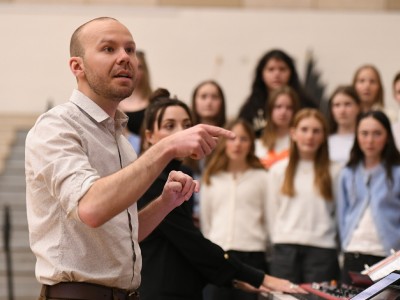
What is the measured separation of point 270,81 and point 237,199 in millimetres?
1397

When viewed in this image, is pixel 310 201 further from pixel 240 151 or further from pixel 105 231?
pixel 105 231

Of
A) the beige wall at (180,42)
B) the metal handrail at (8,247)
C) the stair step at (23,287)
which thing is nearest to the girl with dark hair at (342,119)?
the metal handrail at (8,247)

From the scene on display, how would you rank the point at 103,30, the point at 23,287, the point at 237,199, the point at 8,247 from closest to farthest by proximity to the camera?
the point at 103,30, the point at 237,199, the point at 8,247, the point at 23,287

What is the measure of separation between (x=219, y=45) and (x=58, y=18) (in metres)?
1.96

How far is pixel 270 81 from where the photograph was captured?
6.71 m

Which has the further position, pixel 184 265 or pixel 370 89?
pixel 370 89

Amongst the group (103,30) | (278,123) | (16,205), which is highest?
(103,30)

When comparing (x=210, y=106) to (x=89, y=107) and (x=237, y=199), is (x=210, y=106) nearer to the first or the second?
(x=237, y=199)

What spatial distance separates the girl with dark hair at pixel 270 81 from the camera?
6.62 meters

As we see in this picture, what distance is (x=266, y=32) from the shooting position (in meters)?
10.8

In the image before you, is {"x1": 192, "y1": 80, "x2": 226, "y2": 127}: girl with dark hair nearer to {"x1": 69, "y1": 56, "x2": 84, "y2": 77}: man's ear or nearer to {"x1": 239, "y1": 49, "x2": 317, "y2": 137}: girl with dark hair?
{"x1": 239, "y1": 49, "x2": 317, "y2": 137}: girl with dark hair

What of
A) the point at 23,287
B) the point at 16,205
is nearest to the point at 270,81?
the point at 23,287

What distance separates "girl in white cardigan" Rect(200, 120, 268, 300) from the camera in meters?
5.49

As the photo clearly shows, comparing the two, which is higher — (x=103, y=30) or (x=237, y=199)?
(x=103, y=30)
